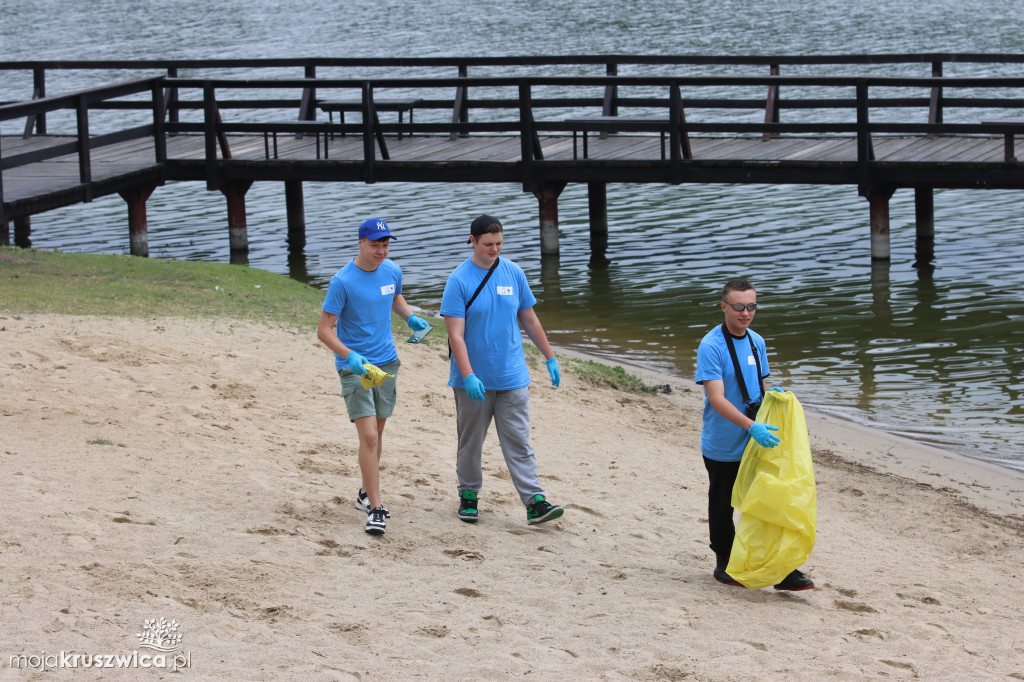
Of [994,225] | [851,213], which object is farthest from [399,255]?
[994,225]

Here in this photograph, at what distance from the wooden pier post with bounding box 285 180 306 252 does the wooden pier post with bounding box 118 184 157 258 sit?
98.9 inches

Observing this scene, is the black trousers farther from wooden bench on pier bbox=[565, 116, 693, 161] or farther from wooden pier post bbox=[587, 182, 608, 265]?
wooden pier post bbox=[587, 182, 608, 265]

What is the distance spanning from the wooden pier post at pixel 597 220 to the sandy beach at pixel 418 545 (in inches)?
325

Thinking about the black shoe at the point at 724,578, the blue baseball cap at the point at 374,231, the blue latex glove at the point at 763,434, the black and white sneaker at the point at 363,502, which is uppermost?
the blue baseball cap at the point at 374,231

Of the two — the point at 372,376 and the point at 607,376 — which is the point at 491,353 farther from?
the point at 607,376

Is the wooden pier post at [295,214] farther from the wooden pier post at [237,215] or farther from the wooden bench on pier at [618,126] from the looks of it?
the wooden bench on pier at [618,126]

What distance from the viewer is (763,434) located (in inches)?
223

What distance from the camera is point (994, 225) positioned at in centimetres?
1802

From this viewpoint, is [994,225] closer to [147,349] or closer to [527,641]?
[147,349]

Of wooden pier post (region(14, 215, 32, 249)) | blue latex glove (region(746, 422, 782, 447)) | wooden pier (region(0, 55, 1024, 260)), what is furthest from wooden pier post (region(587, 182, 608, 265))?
blue latex glove (region(746, 422, 782, 447))

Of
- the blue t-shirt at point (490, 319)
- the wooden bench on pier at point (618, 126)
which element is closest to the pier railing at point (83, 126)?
the wooden bench on pier at point (618, 126)

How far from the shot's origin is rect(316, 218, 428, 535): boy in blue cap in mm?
6309

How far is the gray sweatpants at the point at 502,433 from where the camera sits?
6.53 m

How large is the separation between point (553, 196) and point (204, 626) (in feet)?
40.2
